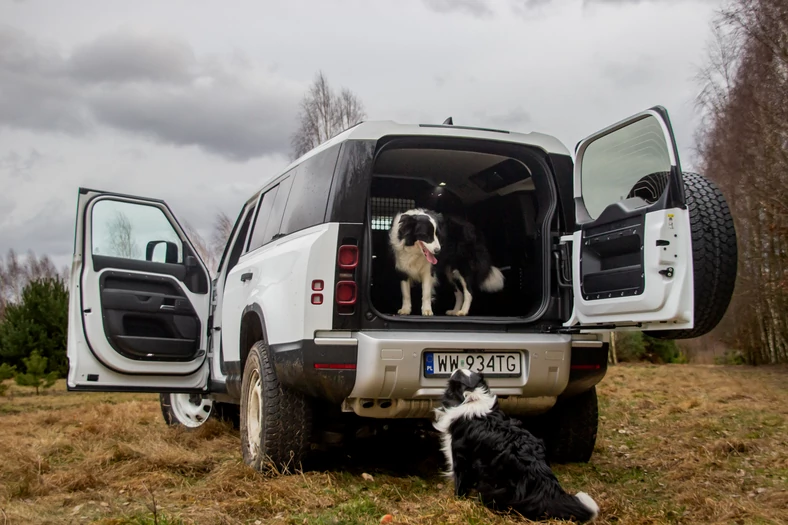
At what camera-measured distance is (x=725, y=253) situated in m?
4.02

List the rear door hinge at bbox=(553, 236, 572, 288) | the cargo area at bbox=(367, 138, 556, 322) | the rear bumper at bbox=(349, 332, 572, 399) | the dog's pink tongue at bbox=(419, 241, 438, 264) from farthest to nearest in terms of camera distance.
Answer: the dog's pink tongue at bbox=(419, 241, 438, 264), the cargo area at bbox=(367, 138, 556, 322), the rear door hinge at bbox=(553, 236, 572, 288), the rear bumper at bbox=(349, 332, 572, 399)

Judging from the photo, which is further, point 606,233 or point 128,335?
point 128,335

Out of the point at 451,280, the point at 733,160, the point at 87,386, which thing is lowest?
the point at 87,386

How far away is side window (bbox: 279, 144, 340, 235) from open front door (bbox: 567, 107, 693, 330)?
1661 millimetres

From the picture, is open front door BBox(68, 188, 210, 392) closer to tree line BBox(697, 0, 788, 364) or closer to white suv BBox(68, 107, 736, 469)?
white suv BBox(68, 107, 736, 469)

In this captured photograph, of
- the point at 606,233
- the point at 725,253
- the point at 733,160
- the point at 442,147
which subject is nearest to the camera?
the point at 725,253

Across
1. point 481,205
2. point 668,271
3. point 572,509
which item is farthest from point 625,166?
point 572,509

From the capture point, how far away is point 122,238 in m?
6.29

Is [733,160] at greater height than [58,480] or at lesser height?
greater

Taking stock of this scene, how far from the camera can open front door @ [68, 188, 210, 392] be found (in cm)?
589

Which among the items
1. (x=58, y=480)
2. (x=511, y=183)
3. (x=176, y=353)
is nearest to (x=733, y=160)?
(x=511, y=183)

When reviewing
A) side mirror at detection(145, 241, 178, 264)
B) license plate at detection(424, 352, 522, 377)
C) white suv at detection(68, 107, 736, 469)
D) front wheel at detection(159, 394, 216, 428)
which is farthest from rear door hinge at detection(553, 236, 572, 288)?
front wheel at detection(159, 394, 216, 428)

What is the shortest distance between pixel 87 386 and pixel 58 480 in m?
1.35

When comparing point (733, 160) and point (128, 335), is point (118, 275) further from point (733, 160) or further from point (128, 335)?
point (733, 160)
